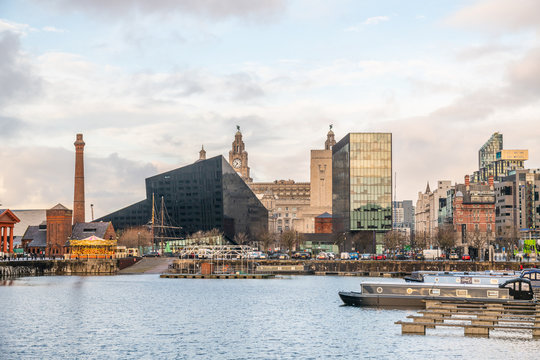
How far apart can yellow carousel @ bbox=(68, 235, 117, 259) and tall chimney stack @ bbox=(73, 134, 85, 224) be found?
15.8 metres

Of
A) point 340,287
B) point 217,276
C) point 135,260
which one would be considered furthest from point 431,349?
point 135,260

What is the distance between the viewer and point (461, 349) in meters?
A: 55.0

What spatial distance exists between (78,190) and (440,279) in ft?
391

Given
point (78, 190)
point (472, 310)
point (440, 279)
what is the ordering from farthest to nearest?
1. point (78, 190)
2. point (440, 279)
3. point (472, 310)

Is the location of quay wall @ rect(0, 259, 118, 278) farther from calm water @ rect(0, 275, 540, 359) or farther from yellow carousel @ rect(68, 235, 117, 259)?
Result: calm water @ rect(0, 275, 540, 359)

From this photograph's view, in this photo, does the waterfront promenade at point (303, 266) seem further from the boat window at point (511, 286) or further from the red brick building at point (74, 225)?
the boat window at point (511, 286)

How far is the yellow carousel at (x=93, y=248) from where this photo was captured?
170m

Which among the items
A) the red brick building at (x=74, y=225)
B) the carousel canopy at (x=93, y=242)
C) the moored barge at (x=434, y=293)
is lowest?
the moored barge at (x=434, y=293)

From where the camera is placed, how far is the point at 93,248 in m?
173

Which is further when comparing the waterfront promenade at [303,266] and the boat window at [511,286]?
the waterfront promenade at [303,266]

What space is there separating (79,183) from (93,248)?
67.1ft

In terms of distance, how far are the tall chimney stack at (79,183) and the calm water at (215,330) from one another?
271ft

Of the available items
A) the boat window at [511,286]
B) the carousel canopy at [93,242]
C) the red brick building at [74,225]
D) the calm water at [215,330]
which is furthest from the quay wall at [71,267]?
the boat window at [511,286]

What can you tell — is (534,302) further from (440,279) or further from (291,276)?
(291,276)
